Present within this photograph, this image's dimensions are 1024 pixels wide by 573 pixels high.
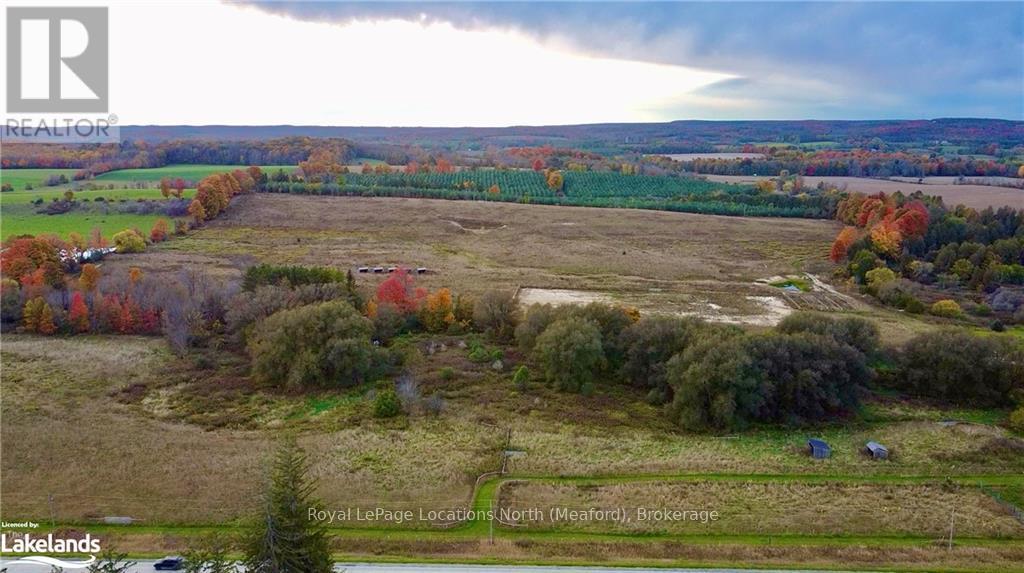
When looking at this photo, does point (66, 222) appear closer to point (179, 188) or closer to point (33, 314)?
point (179, 188)

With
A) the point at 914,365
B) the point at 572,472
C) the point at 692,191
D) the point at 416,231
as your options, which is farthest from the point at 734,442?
the point at 692,191

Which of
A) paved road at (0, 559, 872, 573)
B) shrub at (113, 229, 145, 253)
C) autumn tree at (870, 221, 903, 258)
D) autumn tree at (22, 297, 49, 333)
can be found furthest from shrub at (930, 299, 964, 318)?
shrub at (113, 229, 145, 253)

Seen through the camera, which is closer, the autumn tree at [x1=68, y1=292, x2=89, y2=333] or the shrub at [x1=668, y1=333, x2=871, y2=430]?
the shrub at [x1=668, y1=333, x2=871, y2=430]

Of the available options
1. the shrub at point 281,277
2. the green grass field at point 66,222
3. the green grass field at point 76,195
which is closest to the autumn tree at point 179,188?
the green grass field at point 76,195

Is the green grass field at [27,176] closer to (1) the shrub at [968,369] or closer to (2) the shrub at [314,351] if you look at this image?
(2) the shrub at [314,351]

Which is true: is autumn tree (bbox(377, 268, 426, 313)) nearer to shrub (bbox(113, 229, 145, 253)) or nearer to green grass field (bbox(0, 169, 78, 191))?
shrub (bbox(113, 229, 145, 253))

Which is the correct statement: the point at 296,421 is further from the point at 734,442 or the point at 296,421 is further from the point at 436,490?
the point at 734,442

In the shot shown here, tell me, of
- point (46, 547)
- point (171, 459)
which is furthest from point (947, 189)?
point (46, 547)
